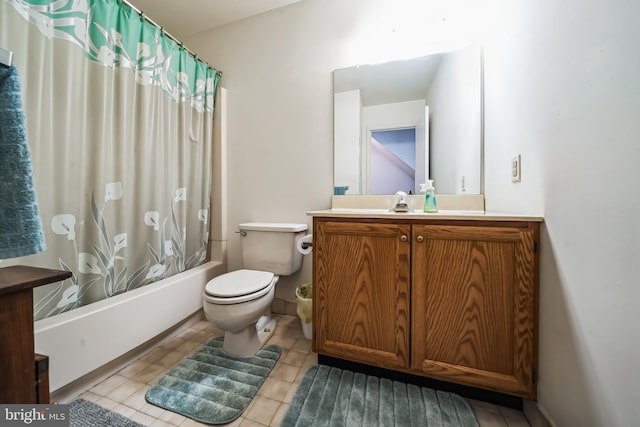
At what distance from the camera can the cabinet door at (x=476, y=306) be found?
872 mm

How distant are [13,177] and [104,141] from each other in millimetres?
853

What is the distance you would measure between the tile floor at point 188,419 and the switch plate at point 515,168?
0.97 meters

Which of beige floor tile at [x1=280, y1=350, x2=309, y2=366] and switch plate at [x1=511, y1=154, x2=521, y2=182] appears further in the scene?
beige floor tile at [x1=280, y1=350, x2=309, y2=366]

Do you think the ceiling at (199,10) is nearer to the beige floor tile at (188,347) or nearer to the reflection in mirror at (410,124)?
the reflection in mirror at (410,124)

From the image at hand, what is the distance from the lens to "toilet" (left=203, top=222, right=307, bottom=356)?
3.83ft

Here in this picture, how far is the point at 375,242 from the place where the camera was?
106 centimetres

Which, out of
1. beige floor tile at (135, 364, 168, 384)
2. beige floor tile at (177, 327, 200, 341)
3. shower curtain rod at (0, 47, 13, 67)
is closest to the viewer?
shower curtain rod at (0, 47, 13, 67)

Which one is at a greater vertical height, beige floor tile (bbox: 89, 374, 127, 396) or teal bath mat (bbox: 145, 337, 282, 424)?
teal bath mat (bbox: 145, 337, 282, 424)

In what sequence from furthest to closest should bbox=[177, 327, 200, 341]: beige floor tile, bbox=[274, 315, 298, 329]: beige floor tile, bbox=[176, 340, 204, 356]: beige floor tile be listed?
bbox=[274, 315, 298, 329]: beige floor tile < bbox=[177, 327, 200, 341]: beige floor tile < bbox=[176, 340, 204, 356]: beige floor tile

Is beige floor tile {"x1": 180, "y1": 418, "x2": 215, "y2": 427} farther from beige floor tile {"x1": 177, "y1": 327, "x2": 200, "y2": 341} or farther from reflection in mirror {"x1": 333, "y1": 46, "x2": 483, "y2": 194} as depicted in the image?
reflection in mirror {"x1": 333, "y1": 46, "x2": 483, "y2": 194}

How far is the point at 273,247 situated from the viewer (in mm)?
1584

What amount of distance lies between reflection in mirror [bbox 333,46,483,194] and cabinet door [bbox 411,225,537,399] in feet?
1.81

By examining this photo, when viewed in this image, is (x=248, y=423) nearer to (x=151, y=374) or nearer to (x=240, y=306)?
(x=240, y=306)

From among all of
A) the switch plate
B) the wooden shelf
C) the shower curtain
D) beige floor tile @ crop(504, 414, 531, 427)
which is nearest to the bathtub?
the shower curtain
